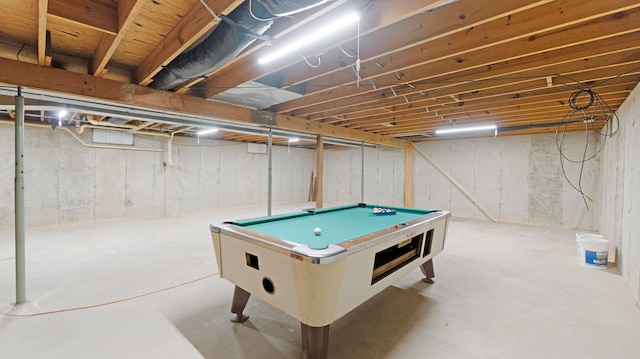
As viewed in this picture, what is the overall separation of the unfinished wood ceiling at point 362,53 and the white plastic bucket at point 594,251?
1894 mm

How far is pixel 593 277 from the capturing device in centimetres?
319

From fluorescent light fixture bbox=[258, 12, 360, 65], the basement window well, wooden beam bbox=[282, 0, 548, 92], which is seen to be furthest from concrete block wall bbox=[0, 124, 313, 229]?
fluorescent light fixture bbox=[258, 12, 360, 65]

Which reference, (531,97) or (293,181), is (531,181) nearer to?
(531,97)

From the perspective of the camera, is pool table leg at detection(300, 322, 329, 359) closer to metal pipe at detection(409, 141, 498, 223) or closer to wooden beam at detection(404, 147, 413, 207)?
metal pipe at detection(409, 141, 498, 223)

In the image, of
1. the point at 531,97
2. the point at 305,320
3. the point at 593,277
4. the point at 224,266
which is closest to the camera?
the point at 305,320

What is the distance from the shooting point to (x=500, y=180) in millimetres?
6645

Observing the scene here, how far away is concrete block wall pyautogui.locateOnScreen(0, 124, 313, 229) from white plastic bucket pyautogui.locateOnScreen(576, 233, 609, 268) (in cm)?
773

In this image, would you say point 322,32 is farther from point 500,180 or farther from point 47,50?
point 500,180

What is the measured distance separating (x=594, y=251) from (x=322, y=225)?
370cm

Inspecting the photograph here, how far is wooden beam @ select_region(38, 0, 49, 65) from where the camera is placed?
154 cm

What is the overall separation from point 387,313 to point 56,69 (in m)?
3.85

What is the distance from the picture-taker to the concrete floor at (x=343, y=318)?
1.89 meters

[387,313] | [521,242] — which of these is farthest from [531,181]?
[387,313]

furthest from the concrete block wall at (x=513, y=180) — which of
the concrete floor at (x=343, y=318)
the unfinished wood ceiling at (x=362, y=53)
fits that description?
the concrete floor at (x=343, y=318)
